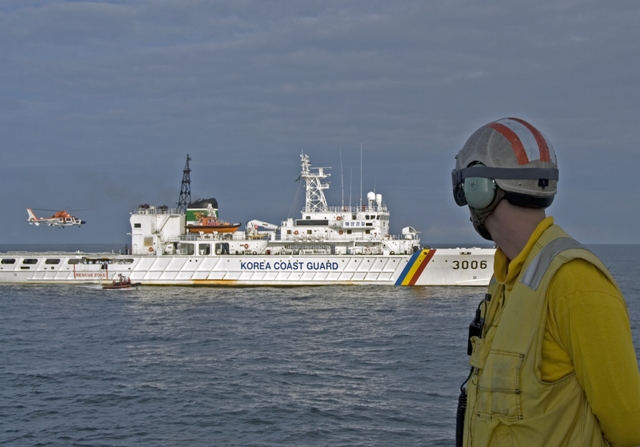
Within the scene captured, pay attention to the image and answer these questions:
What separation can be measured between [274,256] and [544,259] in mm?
38459

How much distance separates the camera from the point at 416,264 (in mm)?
39031

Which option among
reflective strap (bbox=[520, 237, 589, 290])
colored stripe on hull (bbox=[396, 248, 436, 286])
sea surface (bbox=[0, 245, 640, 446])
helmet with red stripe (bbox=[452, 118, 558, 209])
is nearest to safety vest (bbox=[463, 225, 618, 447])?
reflective strap (bbox=[520, 237, 589, 290])

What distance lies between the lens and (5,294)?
133ft

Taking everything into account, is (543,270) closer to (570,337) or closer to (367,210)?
(570,337)

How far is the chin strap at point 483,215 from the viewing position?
7.16 ft

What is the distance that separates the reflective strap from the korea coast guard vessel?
123 feet

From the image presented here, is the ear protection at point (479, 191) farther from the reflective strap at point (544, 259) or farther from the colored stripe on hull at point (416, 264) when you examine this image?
the colored stripe on hull at point (416, 264)

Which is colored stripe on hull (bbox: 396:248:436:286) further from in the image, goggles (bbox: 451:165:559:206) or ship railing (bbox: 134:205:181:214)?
goggles (bbox: 451:165:559:206)

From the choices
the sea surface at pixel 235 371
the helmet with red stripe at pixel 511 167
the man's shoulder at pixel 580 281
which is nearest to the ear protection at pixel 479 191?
the helmet with red stripe at pixel 511 167

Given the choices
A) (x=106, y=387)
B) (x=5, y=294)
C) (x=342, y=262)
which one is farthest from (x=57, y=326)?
(x=342, y=262)

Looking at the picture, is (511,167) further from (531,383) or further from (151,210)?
(151,210)

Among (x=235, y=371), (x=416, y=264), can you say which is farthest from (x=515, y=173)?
(x=416, y=264)

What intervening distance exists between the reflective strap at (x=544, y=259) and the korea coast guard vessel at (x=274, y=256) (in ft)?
123

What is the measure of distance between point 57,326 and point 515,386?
2896 centimetres
